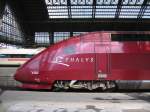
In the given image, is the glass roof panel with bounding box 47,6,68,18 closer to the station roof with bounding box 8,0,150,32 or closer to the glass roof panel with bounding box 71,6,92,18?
the station roof with bounding box 8,0,150,32

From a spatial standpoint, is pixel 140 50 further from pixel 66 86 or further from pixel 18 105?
pixel 18 105

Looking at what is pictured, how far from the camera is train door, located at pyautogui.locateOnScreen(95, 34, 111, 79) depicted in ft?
73.2

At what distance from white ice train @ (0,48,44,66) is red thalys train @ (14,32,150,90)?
29711 millimetres

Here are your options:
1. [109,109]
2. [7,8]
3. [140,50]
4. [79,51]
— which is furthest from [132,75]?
[7,8]

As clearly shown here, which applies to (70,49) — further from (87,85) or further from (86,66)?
(87,85)

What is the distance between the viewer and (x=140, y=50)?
22781 mm

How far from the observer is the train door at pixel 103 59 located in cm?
2231

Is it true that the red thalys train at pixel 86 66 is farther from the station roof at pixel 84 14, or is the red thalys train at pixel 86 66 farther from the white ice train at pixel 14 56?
the station roof at pixel 84 14

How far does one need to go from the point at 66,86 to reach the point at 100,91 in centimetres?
184

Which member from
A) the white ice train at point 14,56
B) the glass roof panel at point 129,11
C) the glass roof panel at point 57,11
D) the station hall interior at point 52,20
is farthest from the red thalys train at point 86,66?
the glass roof panel at point 57,11

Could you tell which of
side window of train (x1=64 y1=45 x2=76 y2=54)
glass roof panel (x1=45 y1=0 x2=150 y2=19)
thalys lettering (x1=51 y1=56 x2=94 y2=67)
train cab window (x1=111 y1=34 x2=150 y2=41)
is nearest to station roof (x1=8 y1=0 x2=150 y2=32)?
glass roof panel (x1=45 y1=0 x2=150 y2=19)

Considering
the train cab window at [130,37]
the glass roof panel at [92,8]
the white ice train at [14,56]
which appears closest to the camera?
the train cab window at [130,37]

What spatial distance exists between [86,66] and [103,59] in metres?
Result: 0.99

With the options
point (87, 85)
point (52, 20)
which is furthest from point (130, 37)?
point (52, 20)
